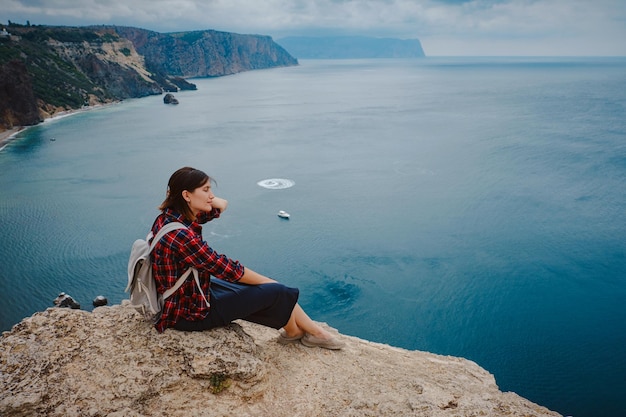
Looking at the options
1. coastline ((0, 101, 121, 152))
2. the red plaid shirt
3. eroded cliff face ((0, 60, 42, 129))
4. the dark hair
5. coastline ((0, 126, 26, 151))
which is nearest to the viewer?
the red plaid shirt

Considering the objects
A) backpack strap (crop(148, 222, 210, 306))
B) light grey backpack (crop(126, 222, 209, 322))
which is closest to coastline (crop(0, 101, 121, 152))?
light grey backpack (crop(126, 222, 209, 322))

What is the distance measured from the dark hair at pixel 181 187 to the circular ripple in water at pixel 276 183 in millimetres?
34079

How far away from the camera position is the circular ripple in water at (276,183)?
38.9 m

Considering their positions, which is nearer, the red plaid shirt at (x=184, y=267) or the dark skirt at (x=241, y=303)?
the red plaid shirt at (x=184, y=267)

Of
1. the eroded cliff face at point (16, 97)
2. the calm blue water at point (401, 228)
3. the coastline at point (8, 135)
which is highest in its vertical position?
the eroded cliff face at point (16, 97)

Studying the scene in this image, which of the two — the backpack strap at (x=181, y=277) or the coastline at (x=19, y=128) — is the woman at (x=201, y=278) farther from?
the coastline at (x=19, y=128)

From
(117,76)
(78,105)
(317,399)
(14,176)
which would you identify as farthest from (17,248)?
(117,76)

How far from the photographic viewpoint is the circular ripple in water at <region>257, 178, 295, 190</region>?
3891 centimetres

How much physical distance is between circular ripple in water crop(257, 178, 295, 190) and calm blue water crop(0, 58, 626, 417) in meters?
0.90

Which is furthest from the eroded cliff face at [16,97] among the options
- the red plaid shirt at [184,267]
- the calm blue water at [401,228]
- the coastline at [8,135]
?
the red plaid shirt at [184,267]

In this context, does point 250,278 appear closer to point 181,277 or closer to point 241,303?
point 241,303

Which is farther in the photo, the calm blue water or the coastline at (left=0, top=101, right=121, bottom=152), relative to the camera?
the coastline at (left=0, top=101, right=121, bottom=152)

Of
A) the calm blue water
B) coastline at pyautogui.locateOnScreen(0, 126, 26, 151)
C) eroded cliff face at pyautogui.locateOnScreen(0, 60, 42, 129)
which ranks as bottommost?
the calm blue water

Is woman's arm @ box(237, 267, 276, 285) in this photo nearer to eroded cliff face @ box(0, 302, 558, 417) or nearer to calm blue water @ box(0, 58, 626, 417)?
eroded cliff face @ box(0, 302, 558, 417)
